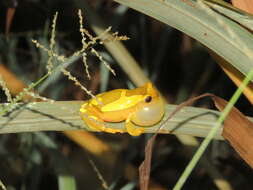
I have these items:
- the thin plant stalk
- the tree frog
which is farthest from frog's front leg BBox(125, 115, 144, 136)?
the thin plant stalk

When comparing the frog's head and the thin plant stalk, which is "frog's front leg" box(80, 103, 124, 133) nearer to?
the frog's head

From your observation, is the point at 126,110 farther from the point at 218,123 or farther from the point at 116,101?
the point at 218,123

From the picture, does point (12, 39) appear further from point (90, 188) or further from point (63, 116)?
point (63, 116)

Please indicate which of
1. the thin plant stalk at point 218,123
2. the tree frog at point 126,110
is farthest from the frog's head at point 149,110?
the thin plant stalk at point 218,123

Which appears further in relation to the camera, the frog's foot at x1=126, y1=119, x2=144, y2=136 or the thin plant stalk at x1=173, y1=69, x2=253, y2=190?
the frog's foot at x1=126, y1=119, x2=144, y2=136

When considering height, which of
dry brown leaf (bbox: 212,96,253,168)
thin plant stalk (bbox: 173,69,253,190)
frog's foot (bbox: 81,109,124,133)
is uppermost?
frog's foot (bbox: 81,109,124,133)

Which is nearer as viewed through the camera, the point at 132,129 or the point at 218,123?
the point at 218,123

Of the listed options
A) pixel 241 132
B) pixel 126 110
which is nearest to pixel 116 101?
pixel 126 110
